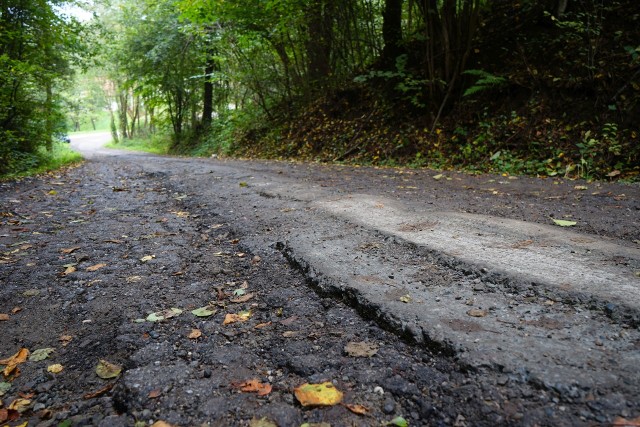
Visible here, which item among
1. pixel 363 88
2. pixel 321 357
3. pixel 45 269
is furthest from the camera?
pixel 363 88

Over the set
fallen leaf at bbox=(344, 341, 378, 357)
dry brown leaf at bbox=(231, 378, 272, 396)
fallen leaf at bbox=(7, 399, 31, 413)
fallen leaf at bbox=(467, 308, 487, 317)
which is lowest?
fallen leaf at bbox=(7, 399, 31, 413)

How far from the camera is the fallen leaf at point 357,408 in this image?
1.43 m

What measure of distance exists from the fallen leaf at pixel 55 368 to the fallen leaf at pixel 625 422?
2190 mm

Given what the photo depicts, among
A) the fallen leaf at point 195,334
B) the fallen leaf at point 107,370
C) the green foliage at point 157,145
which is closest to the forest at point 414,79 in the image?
the fallen leaf at point 195,334

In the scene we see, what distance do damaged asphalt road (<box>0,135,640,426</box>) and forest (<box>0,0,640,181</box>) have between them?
2789mm

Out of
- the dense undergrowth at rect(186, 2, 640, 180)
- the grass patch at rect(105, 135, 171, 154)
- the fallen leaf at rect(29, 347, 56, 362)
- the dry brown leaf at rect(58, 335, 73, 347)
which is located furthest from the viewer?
the grass patch at rect(105, 135, 171, 154)

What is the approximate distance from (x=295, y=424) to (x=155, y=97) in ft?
66.0

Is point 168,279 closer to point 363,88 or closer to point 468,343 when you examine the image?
point 468,343

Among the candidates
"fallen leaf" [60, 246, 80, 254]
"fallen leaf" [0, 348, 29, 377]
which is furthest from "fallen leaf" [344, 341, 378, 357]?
"fallen leaf" [60, 246, 80, 254]

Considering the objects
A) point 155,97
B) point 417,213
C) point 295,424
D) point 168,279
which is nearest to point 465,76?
point 417,213

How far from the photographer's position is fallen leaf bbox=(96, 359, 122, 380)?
68.6 inches

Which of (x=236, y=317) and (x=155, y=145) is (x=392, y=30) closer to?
(x=236, y=317)

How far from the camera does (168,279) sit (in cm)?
274

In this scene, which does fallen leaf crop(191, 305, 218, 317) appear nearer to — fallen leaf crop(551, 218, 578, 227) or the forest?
fallen leaf crop(551, 218, 578, 227)
